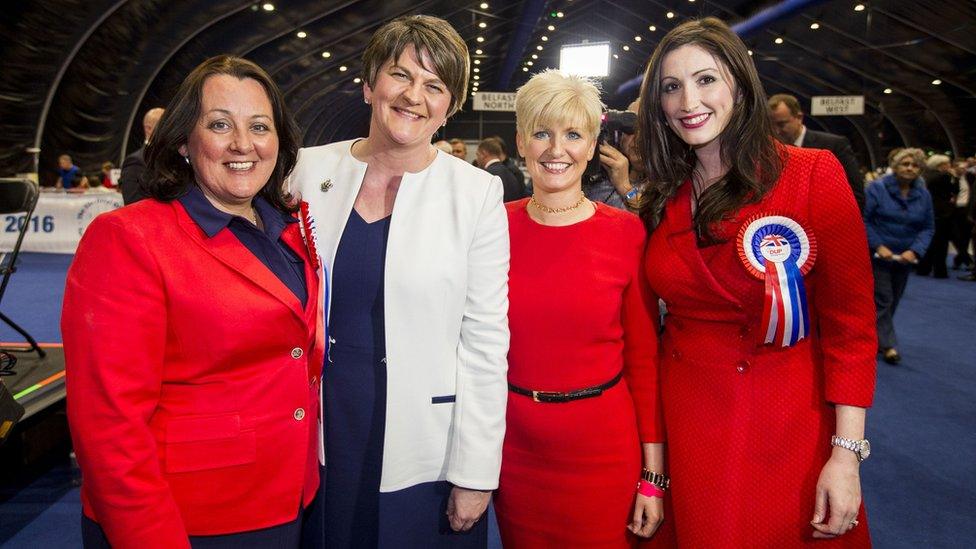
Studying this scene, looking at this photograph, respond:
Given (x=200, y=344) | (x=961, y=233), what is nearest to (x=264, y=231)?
(x=200, y=344)

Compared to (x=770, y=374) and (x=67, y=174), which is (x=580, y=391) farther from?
(x=67, y=174)

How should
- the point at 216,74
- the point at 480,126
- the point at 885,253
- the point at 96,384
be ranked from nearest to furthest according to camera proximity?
the point at 96,384
the point at 216,74
the point at 885,253
the point at 480,126

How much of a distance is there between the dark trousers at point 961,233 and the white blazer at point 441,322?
10669 mm

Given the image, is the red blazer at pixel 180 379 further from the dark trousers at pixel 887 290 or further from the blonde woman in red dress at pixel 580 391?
the dark trousers at pixel 887 290

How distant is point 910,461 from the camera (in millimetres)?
3488

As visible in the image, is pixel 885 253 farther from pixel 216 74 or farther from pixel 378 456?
pixel 216 74

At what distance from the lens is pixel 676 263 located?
1518 millimetres

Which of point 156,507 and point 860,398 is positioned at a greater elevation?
point 860,398

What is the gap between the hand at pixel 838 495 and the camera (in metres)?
1.33

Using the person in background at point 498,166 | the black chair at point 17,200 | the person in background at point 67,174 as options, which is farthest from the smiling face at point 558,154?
the person in background at point 67,174

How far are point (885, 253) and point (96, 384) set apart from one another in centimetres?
548

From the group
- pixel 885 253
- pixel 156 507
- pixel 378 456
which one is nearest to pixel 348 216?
pixel 378 456

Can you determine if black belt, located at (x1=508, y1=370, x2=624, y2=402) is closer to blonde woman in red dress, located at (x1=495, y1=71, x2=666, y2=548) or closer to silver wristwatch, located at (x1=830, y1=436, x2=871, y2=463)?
blonde woman in red dress, located at (x1=495, y1=71, x2=666, y2=548)

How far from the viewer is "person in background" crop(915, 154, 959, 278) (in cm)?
864
